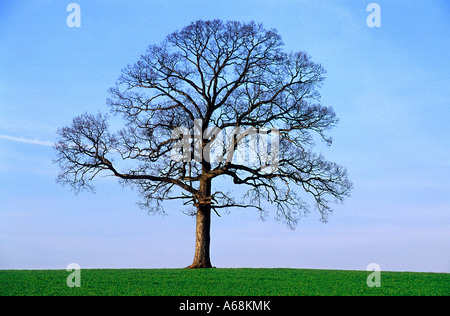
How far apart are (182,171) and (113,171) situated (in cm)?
311

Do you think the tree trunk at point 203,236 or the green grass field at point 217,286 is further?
the tree trunk at point 203,236

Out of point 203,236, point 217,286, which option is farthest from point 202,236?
point 217,286

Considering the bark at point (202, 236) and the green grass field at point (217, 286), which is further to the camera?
the bark at point (202, 236)

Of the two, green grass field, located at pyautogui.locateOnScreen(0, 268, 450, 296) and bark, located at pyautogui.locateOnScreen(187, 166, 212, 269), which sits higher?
bark, located at pyautogui.locateOnScreen(187, 166, 212, 269)

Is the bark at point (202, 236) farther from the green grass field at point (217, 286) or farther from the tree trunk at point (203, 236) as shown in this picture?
the green grass field at point (217, 286)

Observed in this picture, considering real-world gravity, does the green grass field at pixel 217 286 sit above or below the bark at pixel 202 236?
below

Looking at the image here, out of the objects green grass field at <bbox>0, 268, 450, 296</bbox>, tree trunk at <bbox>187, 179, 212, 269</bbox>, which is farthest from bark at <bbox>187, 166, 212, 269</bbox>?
green grass field at <bbox>0, 268, 450, 296</bbox>

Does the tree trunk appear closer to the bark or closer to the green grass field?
the bark

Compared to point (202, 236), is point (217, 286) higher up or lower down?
lower down

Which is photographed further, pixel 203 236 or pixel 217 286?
pixel 203 236

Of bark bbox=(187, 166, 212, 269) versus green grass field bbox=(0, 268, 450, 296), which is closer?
green grass field bbox=(0, 268, 450, 296)

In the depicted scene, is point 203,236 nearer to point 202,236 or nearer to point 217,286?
point 202,236

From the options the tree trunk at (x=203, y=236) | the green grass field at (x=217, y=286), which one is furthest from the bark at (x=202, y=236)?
the green grass field at (x=217, y=286)
